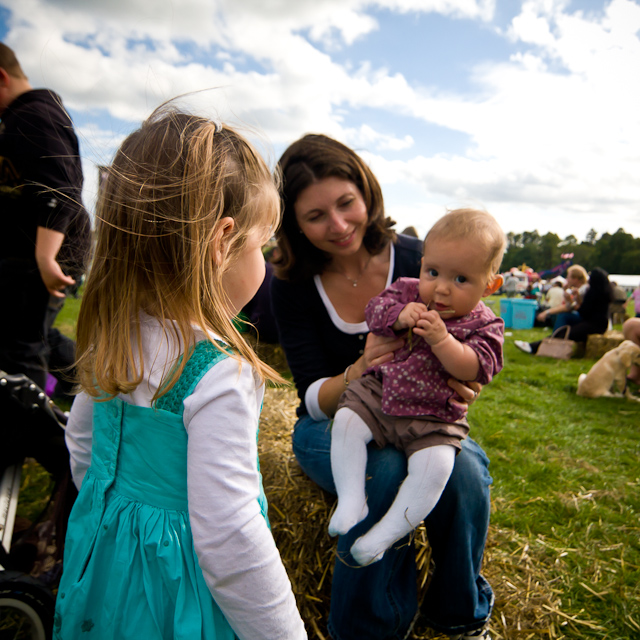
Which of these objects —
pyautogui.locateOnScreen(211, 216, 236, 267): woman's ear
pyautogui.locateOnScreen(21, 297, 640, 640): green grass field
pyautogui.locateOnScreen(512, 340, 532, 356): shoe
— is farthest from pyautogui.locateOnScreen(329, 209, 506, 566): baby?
pyautogui.locateOnScreen(512, 340, 532, 356): shoe

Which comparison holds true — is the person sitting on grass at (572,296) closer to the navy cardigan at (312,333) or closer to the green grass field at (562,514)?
the green grass field at (562,514)

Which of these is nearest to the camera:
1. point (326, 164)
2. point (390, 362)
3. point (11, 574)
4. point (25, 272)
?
point (11, 574)

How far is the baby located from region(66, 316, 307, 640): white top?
2.02 feet

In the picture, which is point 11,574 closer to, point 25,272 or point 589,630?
point 25,272

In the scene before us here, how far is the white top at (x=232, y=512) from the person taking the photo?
0.99 meters

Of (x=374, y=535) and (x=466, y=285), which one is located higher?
(x=466, y=285)

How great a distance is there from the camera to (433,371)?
5.70 feet

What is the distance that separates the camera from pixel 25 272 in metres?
2.79

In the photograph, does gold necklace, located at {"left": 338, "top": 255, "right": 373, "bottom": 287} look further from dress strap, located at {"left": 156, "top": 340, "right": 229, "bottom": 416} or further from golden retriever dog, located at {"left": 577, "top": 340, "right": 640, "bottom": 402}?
golden retriever dog, located at {"left": 577, "top": 340, "right": 640, "bottom": 402}

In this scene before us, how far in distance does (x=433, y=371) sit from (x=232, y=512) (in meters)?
1.00

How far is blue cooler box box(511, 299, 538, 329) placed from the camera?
1198cm

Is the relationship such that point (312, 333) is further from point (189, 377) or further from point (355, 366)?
point (189, 377)

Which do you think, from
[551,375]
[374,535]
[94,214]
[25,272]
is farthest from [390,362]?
[551,375]

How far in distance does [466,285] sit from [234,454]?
1.11m
